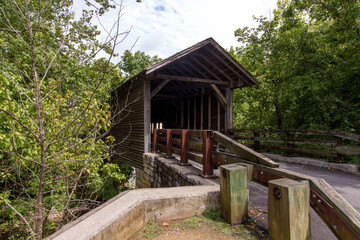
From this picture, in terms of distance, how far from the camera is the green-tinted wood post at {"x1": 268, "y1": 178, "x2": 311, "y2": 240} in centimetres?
182

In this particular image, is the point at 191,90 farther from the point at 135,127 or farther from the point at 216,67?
the point at 135,127

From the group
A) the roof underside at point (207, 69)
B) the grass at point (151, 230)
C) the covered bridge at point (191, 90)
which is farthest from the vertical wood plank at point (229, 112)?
the grass at point (151, 230)

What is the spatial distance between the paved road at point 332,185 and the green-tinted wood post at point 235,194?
13.8 inches

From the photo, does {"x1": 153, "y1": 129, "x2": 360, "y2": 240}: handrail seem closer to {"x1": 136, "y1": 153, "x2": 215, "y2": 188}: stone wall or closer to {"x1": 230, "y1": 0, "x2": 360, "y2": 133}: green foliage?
{"x1": 136, "y1": 153, "x2": 215, "y2": 188}: stone wall

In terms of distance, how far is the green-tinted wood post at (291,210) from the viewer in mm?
1819

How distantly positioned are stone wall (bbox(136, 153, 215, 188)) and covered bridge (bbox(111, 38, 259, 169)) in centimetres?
77

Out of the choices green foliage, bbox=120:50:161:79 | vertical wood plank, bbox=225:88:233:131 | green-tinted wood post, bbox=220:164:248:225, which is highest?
green foliage, bbox=120:50:161:79

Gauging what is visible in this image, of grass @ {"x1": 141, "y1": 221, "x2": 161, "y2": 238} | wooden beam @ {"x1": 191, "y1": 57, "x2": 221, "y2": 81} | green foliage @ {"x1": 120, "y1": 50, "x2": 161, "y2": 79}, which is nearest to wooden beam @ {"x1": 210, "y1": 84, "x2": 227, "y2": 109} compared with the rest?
wooden beam @ {"x1": 191, "y1": 57, "x2": 221, "y2": 81}

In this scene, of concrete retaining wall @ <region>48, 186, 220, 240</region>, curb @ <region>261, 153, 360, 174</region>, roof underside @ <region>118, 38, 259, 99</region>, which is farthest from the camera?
roof underside @ <region>118, 38, 259, 99</region>

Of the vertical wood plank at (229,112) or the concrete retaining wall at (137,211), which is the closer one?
the concrete retaining wall at (137,211)

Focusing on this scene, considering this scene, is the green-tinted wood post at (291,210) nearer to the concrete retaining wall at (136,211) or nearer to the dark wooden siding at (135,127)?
the concrete retaining wall at (136,211)

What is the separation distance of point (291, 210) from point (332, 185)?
10.8 feet

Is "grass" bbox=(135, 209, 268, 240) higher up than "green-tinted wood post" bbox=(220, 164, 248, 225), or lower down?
lower down

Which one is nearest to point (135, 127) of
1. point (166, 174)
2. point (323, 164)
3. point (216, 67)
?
point (166, 174)
